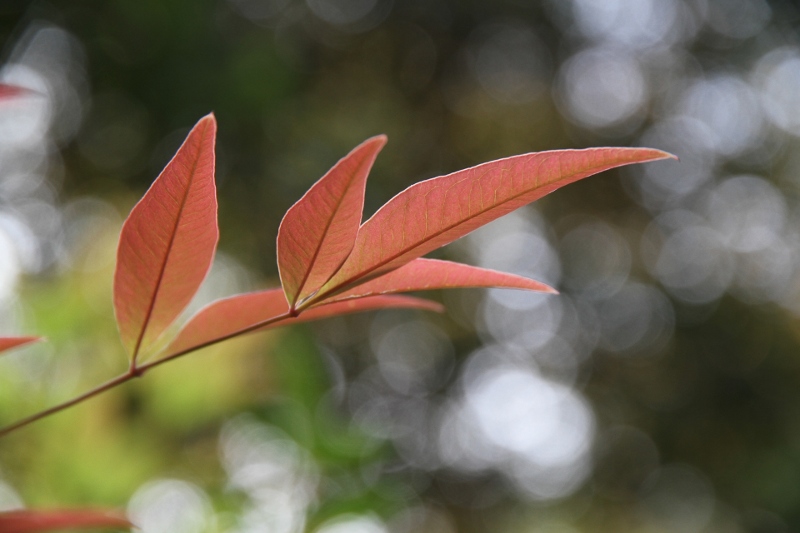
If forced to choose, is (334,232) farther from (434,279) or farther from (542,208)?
(542,208)

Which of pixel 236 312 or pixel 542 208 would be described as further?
pixel 542 208

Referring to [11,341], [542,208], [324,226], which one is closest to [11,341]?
[11,341]

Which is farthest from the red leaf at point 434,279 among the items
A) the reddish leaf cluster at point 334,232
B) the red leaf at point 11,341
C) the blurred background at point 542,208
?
the blurred background at point 542,208

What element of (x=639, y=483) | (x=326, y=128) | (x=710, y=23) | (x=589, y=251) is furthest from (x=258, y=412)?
(x=710, y=23)

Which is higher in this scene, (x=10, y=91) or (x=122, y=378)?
(x=10, y=91)

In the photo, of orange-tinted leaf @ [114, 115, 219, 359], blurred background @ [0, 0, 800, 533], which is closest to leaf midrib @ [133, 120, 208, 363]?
orange-tinted leaf @ [114, 115, 219, 359]

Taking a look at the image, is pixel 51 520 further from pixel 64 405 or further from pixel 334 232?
pixel 334 232

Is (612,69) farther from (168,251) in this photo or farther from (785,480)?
(168,251)
